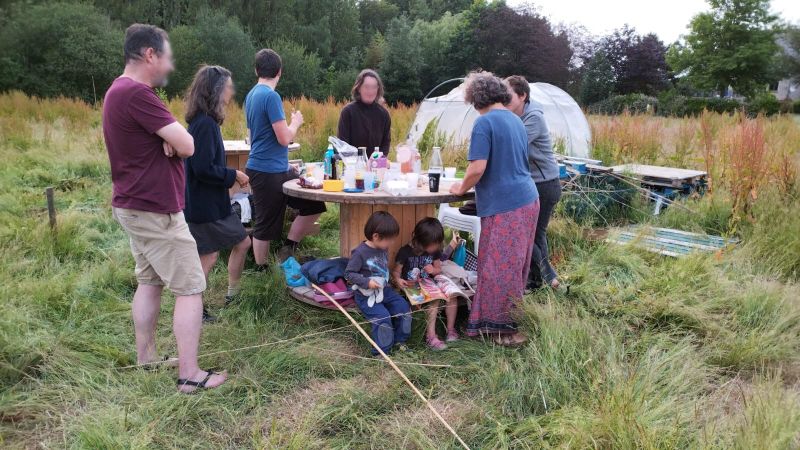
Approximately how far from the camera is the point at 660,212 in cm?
611

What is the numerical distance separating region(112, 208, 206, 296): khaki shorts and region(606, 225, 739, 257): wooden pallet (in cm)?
329

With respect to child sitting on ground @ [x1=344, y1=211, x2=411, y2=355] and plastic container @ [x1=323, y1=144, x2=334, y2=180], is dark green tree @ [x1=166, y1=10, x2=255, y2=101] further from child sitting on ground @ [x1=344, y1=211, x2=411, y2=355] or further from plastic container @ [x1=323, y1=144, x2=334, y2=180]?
child sitting on ground @ [x1=344, y1=211, x2=411, y2=355]

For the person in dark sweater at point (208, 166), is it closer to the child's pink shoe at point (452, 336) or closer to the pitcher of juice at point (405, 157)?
the pitcher of juice at point (405, 157)

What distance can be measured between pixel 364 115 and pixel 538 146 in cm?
145

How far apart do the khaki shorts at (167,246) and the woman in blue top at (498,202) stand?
1524mm

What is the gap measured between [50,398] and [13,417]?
0.16 m

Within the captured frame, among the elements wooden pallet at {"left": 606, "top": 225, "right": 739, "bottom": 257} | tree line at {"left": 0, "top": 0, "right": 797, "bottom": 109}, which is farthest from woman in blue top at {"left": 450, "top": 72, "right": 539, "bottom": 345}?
tree line at {"left": 0, "top": 0, "right": 797, "bottom": 109}

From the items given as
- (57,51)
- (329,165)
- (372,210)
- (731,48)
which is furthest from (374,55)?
(372,210)

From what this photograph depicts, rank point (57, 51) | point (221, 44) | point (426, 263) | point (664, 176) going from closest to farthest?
point (426, 263)
point (664, 176)
point (57, 51)
point (221, 44)

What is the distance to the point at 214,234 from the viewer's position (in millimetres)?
3447

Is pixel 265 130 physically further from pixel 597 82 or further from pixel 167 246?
pixel 597 82

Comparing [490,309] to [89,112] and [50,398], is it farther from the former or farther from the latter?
[89,112]

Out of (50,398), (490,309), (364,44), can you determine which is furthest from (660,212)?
(364,44)

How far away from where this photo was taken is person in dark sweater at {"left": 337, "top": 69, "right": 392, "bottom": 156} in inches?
177
